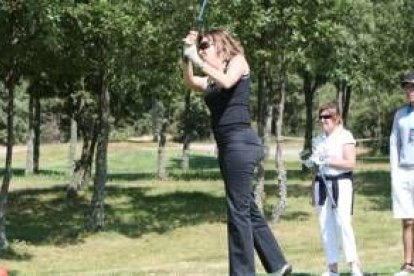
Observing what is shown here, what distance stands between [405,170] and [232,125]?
9.31ft

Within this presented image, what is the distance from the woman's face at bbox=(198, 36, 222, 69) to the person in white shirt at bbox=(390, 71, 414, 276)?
2629mm

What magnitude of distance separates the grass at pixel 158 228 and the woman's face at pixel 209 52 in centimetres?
359

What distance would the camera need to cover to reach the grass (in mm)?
15742

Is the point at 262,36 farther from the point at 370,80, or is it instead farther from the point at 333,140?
the point at 370,80

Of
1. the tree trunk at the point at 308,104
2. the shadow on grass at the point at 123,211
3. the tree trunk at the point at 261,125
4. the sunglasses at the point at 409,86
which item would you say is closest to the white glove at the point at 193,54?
the sunglasses at the point at 409,86

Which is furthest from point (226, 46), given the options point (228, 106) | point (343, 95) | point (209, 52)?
point (343, 95)

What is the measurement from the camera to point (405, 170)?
8.84 meters

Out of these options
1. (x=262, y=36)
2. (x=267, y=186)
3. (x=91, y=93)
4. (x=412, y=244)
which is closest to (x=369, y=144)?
(x=267, y=186)

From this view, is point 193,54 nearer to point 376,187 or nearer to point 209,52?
point 209,52

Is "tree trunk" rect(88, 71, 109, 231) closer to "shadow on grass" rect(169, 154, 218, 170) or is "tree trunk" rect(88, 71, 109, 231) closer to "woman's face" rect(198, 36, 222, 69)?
"woman's face" rect(198, 36, 222, 69)

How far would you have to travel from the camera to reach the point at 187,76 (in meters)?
7.04

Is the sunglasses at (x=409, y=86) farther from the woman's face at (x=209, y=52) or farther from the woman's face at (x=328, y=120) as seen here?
the woman's face at (x=209, y=52)

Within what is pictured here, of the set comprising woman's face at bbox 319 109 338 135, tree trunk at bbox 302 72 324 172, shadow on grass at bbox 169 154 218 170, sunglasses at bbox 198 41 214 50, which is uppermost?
tree trunk at bbox 302 72 324 172

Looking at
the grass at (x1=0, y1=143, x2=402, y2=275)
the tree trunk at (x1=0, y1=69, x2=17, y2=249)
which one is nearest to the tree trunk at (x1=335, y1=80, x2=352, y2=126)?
the grass at (x1=0, y1=143, x2=402, y2=275)
